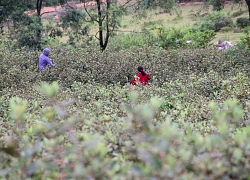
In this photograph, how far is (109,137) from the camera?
207cm

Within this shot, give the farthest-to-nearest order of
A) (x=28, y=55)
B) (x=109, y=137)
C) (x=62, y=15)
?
(x=62, y=15) < (x=28, y=55) < (x=109, y=137)

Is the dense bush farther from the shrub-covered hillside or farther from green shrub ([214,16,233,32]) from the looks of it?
the shrub-covered hillside

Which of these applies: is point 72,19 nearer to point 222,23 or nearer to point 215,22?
point 215,22

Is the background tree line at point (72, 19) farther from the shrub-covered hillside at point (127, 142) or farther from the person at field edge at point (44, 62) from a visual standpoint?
the shrub-covered hillside at point (127, 142)

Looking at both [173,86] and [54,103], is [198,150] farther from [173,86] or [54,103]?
[173,86]

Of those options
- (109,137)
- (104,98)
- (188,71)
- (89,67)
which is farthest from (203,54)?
(109,137)

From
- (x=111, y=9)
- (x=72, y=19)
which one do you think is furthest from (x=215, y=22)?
(x=72, y=19)

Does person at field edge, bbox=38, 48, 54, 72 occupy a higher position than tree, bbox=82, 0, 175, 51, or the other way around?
tree, bbox=82, 0, 175, 51

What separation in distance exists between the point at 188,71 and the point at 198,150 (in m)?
6.50

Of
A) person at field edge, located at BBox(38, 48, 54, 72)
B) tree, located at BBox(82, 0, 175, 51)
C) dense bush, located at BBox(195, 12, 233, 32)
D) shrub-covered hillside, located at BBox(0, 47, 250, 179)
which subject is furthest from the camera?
dense bush, located at BBox(195, 12, 233, 32)

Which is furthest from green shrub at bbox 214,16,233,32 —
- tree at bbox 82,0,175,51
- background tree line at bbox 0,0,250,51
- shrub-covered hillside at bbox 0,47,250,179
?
shrub-covered hillside at bbox 0,47,250,179

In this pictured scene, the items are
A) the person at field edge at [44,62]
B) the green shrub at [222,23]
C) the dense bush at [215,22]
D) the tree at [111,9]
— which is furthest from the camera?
the green shrub at [222,23]

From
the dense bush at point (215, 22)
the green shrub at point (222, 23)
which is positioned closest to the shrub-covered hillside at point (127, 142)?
the dense bush at point (215, 22)

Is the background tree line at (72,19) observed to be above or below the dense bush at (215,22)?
above
